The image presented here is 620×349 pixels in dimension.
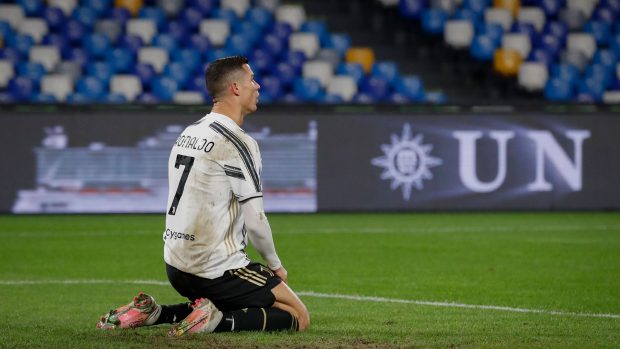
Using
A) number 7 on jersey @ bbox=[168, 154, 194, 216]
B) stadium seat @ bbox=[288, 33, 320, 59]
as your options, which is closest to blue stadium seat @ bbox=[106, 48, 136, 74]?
stadium seat @ bbox=[288, 33, 320, 59]

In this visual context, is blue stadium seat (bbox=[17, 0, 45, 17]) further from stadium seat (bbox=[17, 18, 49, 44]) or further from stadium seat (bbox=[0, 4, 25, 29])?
stadium seat (bbox=[17, 18, 49, 44])

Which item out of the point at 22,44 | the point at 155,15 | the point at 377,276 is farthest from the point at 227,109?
the point at 155,15

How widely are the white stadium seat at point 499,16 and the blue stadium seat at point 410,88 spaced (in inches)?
106

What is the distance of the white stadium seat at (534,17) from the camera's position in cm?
2314

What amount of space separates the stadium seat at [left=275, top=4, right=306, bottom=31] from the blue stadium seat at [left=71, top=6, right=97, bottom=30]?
134 inches

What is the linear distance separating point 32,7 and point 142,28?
1939mm

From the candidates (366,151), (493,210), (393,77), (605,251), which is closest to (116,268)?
(605,251)

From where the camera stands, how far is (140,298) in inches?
279

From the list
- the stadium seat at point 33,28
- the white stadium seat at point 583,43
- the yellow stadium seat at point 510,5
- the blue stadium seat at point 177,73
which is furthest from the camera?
the yellow stadium seat at point 510,5

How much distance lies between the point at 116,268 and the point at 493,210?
8.06m

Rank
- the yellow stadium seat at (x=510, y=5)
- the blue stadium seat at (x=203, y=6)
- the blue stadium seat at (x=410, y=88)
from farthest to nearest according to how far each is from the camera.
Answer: the yellow stadium seat at (x=510, y=5), the blue stadium seat at (x=203, y=6), the blue stadium seat at (x=410, y=88)

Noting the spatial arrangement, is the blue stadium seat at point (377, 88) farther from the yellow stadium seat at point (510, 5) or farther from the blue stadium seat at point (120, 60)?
the blue stadium seat at point (120, 60)

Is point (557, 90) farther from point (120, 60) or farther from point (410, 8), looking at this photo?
point (120, 60)

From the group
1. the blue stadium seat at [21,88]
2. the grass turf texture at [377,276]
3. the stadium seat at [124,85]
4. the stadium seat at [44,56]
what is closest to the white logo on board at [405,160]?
the grass turf texture at [377,276]
